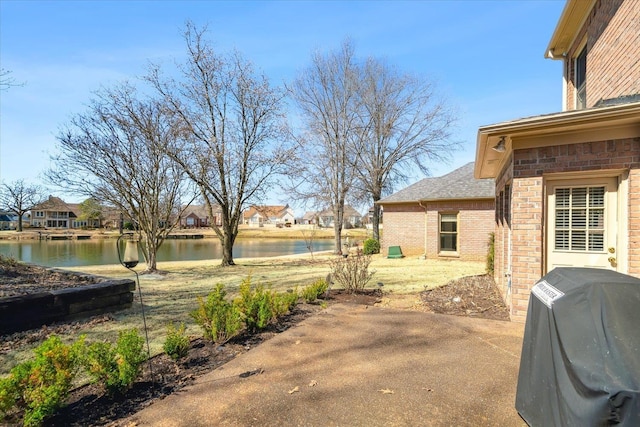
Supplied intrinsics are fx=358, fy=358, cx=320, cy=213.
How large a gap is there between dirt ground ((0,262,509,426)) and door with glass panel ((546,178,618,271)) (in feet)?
4.63

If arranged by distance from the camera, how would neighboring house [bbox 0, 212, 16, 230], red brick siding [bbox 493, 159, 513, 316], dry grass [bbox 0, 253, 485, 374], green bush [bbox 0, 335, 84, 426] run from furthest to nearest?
neighboring house [bbox 0, 212, 16, 230] < red brick siding [bbox 493, 159, 513, 316] < dry grass [bbox 0, 253, 485, 374] < green bush [bbox 0, 335, 84, 426]

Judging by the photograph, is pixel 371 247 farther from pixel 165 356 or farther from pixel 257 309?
pixel 165 356

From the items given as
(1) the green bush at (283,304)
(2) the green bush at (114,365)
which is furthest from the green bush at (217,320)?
(2) the green bush at (114,365)

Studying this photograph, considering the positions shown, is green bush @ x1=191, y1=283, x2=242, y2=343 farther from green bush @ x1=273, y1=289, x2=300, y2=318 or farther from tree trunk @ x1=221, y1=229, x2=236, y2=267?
tree trunk @ x1=221, y1=229, x2=236, y2=267

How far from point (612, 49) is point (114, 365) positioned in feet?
26.9

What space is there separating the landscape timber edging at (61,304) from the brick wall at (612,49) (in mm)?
8704

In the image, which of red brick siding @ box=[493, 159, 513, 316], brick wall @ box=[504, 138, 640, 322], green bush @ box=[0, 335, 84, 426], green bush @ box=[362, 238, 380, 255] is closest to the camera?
green bush @ box=[0, 335, 84, 426]

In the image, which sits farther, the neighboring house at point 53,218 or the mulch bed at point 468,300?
the neighboring house at point 53,218

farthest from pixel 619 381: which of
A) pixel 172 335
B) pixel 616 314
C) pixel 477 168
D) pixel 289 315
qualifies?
pixel 477 168

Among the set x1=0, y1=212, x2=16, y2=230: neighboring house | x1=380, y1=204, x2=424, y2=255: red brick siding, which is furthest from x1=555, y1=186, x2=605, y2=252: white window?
x1=0, y1=212, x2=16, y2=230: neighboring house

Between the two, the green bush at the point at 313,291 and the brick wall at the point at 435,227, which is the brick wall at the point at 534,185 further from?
the brick wall at the point at 435,227

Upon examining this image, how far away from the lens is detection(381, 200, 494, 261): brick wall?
1557cm

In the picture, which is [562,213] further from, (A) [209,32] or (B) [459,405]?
(A) [209,32]

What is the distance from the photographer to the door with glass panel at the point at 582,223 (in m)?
4.84
